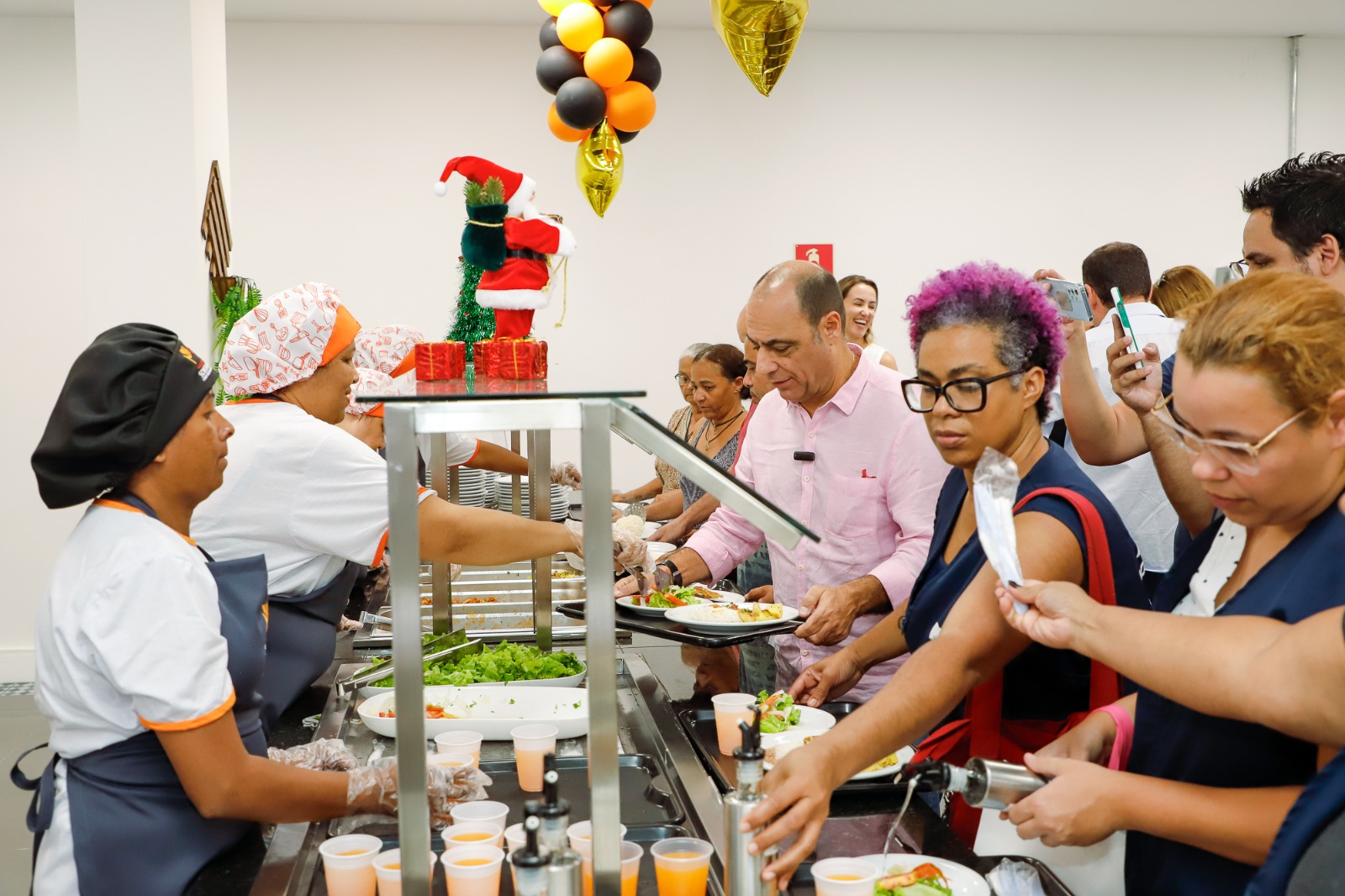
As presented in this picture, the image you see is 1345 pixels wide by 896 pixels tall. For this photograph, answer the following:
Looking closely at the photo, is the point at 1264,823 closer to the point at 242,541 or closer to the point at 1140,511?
the point at 242,541

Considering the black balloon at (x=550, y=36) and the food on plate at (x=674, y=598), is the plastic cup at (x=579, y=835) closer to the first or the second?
the food on plate at (x=674, y=598)

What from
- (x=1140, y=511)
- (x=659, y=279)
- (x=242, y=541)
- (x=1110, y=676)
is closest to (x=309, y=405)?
(x=242, y=541)

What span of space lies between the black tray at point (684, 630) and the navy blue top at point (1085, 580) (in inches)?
22.9

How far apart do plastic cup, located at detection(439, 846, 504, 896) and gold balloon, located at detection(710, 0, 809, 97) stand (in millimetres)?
2447

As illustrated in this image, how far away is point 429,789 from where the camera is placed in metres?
1.64

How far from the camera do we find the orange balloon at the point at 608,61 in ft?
14.2

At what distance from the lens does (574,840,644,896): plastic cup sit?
1313 millimetres

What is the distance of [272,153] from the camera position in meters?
6.80

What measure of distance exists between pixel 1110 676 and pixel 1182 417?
59 centimetres

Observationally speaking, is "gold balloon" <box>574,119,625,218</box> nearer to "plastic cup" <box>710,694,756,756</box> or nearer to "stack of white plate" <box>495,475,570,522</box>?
"stack of white plate" <box>495,475,570,522</box>

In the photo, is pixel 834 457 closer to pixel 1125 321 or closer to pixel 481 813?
pixel 1125 321

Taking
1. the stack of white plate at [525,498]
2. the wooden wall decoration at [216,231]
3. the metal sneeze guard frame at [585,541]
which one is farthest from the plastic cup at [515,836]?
the stack of white plate at [525,498]

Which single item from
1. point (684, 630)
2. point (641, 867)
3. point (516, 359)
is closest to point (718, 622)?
point (684, 630)

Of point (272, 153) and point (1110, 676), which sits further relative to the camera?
point (272, 153)
